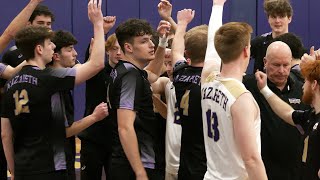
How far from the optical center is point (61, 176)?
4641 mm

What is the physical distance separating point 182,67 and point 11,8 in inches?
249

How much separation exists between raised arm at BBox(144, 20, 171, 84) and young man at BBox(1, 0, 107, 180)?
2.79 feet

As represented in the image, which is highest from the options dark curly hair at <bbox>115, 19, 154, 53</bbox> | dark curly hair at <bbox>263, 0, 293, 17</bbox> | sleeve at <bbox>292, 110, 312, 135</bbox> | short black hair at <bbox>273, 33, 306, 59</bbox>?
dark curly hair at <bbox>263, 0, 293, 17</bbox>

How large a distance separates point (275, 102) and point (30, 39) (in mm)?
1800

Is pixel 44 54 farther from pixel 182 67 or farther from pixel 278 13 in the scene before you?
pixel 278 13

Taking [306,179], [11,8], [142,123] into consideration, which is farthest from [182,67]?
[11,8]

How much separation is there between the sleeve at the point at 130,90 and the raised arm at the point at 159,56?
59 cm

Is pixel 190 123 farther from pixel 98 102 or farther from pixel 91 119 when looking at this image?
pixel 98 102

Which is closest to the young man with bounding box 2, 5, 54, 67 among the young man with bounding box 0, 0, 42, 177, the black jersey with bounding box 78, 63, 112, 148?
the young man with bounding box 0, 0, 42, 177

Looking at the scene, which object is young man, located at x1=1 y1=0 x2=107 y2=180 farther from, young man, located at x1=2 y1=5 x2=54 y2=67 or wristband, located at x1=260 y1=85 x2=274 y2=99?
young man, located at x1=2 y1=5 x2=54 y2=67

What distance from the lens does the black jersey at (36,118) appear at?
4.48 m

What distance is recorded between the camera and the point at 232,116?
3572 mm

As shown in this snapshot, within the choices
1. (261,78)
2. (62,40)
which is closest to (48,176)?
(62,40)

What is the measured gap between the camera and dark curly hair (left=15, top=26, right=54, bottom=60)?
4.57m
